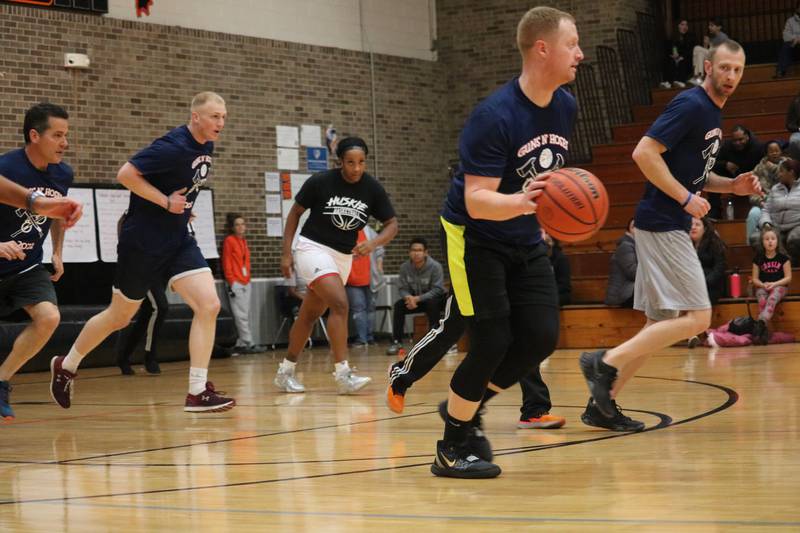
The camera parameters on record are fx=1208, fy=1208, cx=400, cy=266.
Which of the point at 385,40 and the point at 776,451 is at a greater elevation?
the point at 385,40

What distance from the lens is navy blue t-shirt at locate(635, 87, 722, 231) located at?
556 cm

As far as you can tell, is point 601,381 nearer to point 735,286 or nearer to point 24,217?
point 24,217

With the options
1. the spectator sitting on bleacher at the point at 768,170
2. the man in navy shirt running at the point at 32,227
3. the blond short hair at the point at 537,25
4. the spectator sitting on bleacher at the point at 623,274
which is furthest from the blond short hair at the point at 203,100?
the spectator sitting on bleacher at the point at 768,170

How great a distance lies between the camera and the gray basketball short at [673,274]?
566cm

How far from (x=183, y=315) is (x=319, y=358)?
1.83m

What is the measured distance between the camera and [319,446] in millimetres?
5668

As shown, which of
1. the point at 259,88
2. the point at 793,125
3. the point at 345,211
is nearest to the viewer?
the point at 345,211

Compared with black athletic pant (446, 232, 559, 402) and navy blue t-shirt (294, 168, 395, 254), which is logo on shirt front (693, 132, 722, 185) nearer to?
black athletic pant (446, 232, 559, 402)

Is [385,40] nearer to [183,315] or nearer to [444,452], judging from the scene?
[183,315]

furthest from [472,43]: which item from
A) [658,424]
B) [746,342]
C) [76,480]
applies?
[76,480]

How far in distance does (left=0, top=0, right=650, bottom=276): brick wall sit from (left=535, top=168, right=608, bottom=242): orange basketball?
11.3m

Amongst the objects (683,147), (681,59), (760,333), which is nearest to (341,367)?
(683,147)

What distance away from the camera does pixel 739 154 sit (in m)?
15.1

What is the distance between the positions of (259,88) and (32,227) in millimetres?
10318
